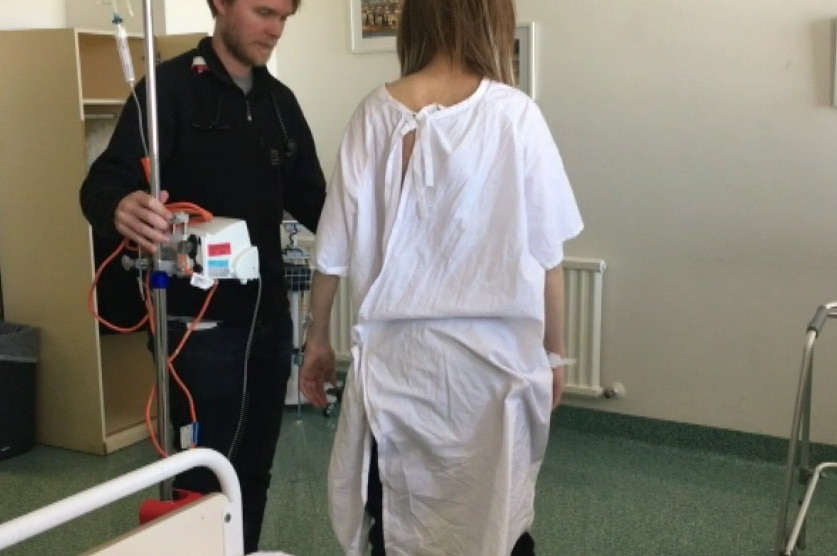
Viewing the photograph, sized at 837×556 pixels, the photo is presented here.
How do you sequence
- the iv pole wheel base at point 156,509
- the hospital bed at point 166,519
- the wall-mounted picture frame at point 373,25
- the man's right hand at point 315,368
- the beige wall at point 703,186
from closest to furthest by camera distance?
the hospital bed at point 166,519 < the iv pole wheel base at point 156,509 < the man's right hand at point 315,368 < the beige wall at point 703,186 < the wall-mounted picture frame at point 373,25

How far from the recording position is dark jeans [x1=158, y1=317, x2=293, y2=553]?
6.15 ft

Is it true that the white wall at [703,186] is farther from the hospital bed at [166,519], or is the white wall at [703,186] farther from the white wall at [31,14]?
the hospital bed at [166,519]

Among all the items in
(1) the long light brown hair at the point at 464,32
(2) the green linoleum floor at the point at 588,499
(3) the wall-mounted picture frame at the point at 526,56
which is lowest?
(2) the green linoleum floor at the point at 588,499

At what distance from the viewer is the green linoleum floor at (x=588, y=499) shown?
2.59 meters

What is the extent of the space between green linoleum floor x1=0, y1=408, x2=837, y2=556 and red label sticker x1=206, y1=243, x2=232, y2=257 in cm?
123

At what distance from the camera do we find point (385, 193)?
1.54m

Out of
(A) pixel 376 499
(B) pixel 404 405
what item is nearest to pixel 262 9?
(B) pixel 404 405

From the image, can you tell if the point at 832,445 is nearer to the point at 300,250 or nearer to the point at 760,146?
the point at 760,146

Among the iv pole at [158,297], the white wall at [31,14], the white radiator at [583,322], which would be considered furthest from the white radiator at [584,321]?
the white wall at [31,14]

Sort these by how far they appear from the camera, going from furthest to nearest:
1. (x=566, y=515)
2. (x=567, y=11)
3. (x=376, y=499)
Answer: (x=567, y=11) → (x=566, y=515) → (x=376, y=499)

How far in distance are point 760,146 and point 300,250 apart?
5.11ft

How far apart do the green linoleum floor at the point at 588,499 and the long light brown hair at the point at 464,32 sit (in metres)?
1.48

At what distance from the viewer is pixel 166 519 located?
1175mm

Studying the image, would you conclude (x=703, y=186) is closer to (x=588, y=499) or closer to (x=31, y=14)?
(x=588, y=499)
